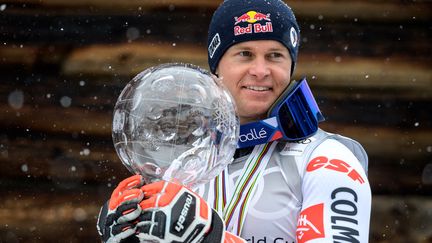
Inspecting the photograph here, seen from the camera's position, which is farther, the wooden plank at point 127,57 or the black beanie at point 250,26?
the wooden plank at point 127,57

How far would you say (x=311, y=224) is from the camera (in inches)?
87.1

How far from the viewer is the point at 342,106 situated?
427 centimetres

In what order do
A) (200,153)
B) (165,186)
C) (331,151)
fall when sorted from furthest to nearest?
(331,151) → (200,153) → (165,186)

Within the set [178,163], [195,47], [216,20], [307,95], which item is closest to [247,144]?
[307,95]

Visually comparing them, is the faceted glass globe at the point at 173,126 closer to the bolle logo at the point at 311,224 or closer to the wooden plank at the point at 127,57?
the bolle logo at the point at 311,224

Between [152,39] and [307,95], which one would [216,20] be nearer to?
[307,95]

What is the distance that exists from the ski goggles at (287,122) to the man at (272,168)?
0.09 ft

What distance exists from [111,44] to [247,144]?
1.83 m

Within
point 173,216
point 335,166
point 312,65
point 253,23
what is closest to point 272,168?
point 335,166

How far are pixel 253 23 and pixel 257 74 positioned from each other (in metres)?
0.18

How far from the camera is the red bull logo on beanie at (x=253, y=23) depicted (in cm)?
254

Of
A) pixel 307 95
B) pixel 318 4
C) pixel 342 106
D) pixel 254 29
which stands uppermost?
pixel 318 4

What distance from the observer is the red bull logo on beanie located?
2535mm

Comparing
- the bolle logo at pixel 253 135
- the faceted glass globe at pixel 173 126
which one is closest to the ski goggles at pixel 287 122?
the bolle logo at pixel 253 135
